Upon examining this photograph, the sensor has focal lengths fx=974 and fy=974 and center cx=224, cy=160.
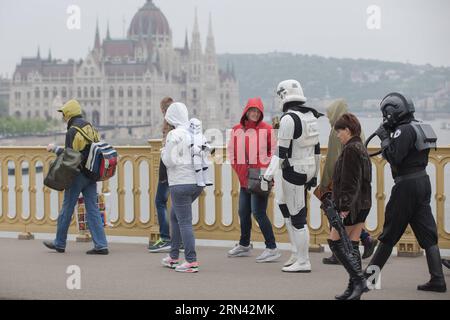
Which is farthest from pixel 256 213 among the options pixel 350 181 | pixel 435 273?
pixel 435 273

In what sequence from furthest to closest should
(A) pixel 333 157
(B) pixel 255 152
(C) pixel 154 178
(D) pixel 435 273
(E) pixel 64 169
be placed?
1. (C) pixel 154 178
2. (E) pixel 64 169
3. (B) pixel 255 152
4. (A) pixel 333 157
5. (D) pixel 435 273

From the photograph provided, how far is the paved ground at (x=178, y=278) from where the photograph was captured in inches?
277

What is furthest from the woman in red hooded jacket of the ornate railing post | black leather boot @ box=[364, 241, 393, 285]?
black leather boot @ box=[364, 241, 393, 285]

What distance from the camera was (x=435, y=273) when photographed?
23.1 ft

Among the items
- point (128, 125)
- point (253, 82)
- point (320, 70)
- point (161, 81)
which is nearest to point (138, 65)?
point (161, 81)

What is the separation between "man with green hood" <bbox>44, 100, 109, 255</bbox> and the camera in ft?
30.6

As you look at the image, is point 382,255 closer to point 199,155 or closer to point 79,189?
point 199,155

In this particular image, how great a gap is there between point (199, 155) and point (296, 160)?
0.79 metres

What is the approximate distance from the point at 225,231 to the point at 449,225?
44.7 ft

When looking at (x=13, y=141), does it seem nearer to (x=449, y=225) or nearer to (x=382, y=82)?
(x=382, y=82)

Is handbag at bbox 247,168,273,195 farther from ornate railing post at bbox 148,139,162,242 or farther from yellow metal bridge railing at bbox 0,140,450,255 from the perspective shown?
ornate railing post at bbox 148,139,162,242

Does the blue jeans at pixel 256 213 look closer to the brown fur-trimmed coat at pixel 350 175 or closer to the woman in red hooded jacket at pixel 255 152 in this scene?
the woman in red hooded jacket at pixel 255 152

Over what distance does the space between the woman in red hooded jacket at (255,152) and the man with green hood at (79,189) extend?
1.45m
